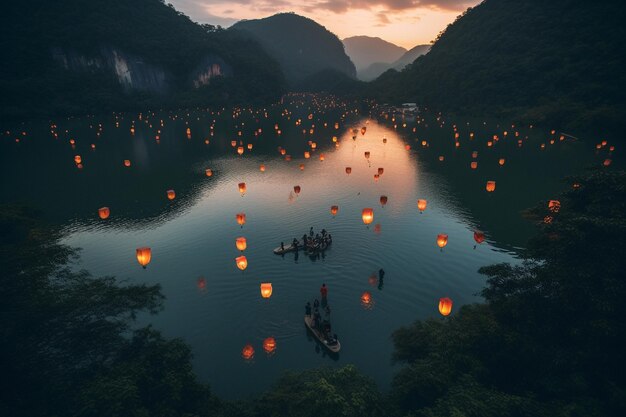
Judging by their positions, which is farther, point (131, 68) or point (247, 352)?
point (131, 68)

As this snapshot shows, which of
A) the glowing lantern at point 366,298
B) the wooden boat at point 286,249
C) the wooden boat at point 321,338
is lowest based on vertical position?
the glowing lantern at point 366,298

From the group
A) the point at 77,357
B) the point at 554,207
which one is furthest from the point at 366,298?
the point at 77,357

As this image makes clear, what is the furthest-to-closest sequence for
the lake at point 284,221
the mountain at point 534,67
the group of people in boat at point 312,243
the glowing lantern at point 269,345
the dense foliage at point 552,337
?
the mountain at point 534,67 → the group of people in boat at point 312,243 → the lake at point 284,221 → the glowing lantern at point 269,345 → the dense foliage at point 552,337

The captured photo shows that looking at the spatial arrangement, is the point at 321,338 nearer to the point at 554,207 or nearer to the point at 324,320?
the point at 324,320

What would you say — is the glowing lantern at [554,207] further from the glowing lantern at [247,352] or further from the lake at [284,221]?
the glowing lantern at [247,352]

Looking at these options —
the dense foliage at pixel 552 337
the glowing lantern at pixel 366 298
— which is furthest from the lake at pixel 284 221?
the dense foliage at pixel 552 337

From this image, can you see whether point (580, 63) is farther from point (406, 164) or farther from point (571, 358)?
point (571, 358)

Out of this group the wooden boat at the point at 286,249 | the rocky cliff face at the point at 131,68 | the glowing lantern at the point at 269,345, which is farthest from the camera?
the rocky cliff face at the point at 131,68
